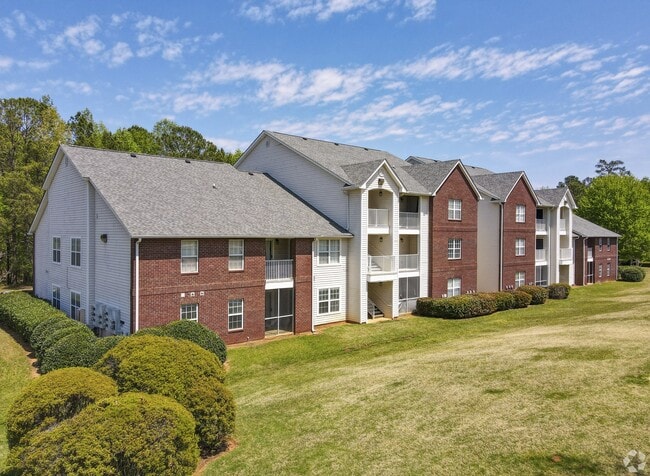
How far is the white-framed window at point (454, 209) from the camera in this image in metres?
33.6

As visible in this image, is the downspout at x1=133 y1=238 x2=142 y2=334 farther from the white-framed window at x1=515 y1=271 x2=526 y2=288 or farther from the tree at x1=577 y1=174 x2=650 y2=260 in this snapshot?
the tree at x1=577 y1=174 x2=650 y2=260

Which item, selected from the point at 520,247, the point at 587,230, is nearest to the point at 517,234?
the point at 520,247

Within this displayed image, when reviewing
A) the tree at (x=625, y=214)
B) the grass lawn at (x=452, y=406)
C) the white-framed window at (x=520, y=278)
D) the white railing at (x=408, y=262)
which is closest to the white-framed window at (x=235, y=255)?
the grass lawn at (x=452, y=406)

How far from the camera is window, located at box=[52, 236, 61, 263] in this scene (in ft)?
90.4

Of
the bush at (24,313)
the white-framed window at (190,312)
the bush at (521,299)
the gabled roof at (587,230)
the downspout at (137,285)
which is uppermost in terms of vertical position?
the gabled roof at (587,230)

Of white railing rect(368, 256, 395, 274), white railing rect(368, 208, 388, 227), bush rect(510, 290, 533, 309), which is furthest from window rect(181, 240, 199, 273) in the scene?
bush rect(510, 290, 533, 309)

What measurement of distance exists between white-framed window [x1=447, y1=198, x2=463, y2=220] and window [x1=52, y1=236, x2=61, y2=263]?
26.2 m

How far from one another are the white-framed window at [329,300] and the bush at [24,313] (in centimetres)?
1349

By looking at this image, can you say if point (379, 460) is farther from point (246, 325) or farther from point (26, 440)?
point (246, 325)

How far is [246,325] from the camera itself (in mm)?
23141

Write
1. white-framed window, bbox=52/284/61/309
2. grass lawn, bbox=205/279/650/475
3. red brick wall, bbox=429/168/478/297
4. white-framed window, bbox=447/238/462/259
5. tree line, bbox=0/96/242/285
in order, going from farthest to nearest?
tree line, bbox=0/96/242/285, white-framed window, bbox=447/238/462/259, red brick wall, bbox=429/168/478/297, white-framed window, bbox=52/284/61/309, grass lawn, bbox=205/279/650/475

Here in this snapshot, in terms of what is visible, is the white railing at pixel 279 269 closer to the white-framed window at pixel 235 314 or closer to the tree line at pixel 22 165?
the white-framed window at pixel 235 314

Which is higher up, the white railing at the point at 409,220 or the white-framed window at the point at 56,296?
the white railing at the point at 409,220

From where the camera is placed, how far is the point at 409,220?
31.5m
